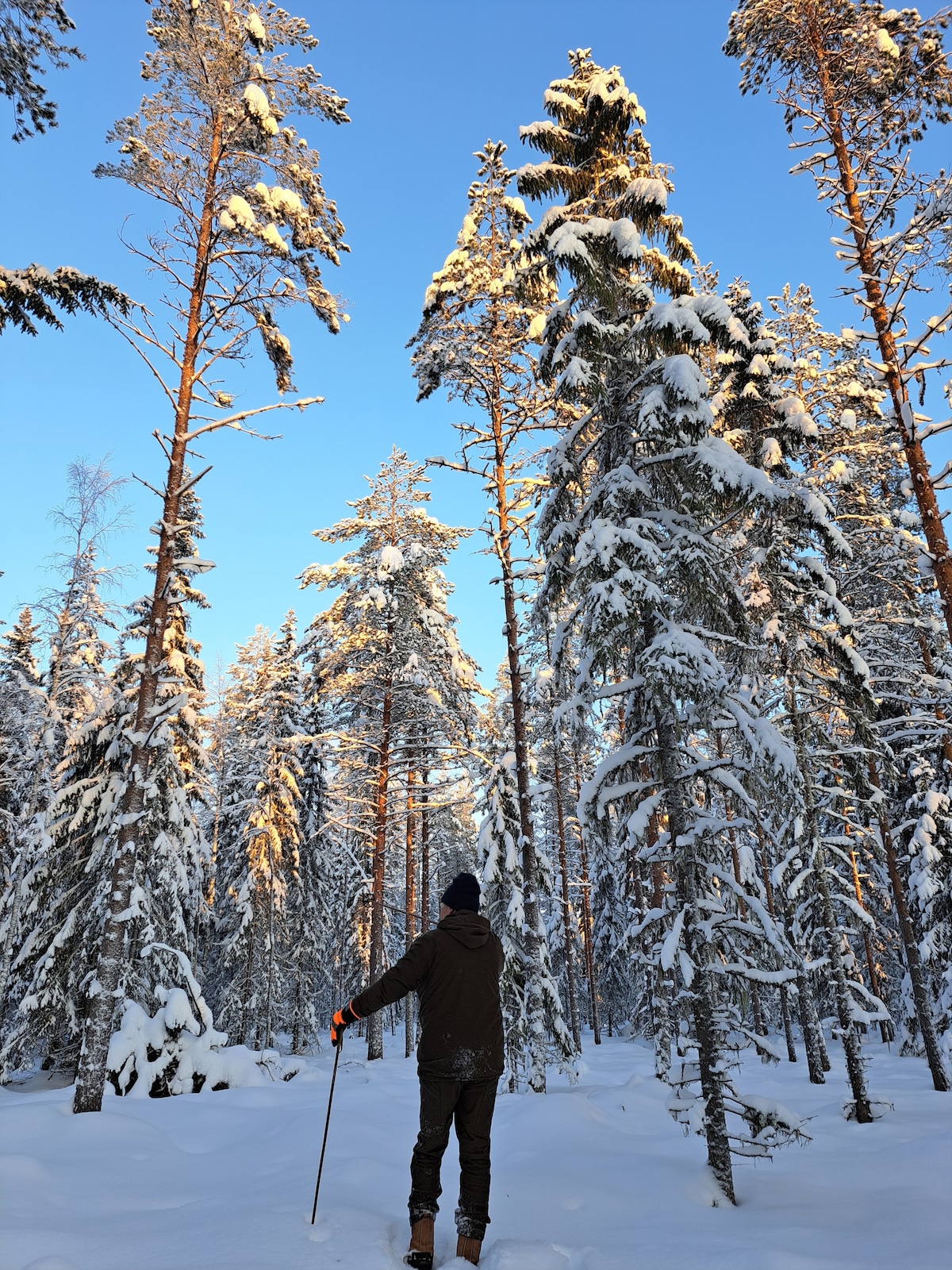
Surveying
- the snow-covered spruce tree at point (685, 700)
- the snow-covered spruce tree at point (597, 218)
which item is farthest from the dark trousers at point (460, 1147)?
the snow-covered spruce tree at point (597, 218)

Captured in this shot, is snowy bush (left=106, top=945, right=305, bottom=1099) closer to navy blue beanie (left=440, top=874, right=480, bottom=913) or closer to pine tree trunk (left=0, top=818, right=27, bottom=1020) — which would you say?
pine tree trunk (left=0, top=818, right=27, bottom=1020)

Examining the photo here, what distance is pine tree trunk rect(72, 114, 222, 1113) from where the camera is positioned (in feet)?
28.2

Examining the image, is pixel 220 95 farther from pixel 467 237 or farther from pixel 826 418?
pixel 826 418

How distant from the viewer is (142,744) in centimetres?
978

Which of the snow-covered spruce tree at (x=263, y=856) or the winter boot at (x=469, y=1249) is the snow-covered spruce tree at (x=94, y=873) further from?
the winter boot at (x=469, y=1249)

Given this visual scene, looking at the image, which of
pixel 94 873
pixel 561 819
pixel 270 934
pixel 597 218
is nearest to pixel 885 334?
pixel 597 218

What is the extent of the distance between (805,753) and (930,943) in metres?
10.9

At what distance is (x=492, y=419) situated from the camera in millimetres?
15258

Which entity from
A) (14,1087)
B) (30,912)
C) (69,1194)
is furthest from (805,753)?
(14,1087)

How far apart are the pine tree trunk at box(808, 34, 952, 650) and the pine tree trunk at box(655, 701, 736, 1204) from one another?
4412 mm

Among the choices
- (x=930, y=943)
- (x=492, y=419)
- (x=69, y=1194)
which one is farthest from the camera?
(x=930, y=943)

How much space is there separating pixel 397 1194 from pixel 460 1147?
87.4 inches

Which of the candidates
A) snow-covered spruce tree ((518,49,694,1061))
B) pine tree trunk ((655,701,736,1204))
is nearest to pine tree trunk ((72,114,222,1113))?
snow-covered spruce tree ((518,49,694,1061))

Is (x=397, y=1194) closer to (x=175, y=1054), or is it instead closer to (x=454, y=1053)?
(x=454, y=1053)
